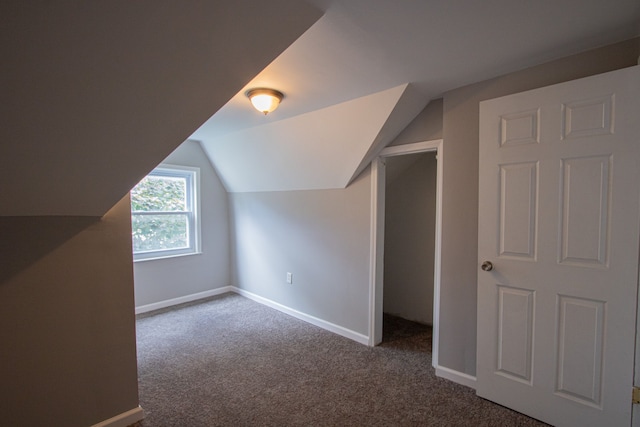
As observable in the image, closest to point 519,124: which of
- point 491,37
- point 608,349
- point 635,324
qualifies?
point 491,37

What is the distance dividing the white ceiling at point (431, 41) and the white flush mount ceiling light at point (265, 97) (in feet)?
0.22

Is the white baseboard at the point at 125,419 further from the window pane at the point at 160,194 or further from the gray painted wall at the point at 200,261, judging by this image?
the window pane at the point at 160,194

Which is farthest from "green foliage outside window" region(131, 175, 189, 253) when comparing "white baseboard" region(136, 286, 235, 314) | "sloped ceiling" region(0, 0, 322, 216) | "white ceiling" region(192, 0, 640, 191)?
"white ceiling" region(192, 0, 640, 191)

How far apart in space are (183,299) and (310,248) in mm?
2060

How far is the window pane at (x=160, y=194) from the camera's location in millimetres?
3686

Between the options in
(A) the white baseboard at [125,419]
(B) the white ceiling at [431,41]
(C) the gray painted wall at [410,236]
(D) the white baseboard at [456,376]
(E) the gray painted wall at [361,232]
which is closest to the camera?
(B) the white ceiling at [431,41]

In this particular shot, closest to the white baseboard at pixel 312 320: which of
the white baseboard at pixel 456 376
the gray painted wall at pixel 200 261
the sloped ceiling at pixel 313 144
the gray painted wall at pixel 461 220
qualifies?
the gray painted wall at pixel 200 261

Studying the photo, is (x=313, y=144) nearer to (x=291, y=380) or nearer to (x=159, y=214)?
(x=291, y=380)

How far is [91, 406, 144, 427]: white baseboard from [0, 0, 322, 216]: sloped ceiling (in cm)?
128

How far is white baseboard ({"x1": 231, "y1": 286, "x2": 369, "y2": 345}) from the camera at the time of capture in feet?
9.70

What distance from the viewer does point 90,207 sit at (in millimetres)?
1636

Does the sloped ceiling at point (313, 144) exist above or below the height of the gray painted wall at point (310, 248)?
above

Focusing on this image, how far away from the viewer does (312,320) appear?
3406 millimetres

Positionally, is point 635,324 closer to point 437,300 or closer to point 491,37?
point 437,300
